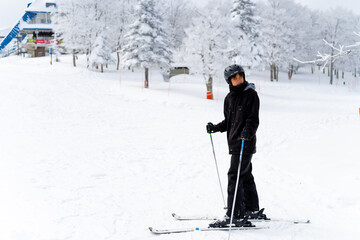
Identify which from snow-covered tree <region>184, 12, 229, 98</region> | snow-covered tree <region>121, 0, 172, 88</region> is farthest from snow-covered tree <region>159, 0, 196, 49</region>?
snow-covered tree <region>184, 12, 229, 98</region>

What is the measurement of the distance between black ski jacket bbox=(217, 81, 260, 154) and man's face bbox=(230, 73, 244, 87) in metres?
0.05

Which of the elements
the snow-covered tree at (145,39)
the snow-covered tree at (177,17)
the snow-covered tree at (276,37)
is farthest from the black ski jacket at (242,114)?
the snow-covered tree at (177,17)

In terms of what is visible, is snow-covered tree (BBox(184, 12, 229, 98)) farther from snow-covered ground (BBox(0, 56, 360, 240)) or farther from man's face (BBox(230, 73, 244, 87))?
man's face (BBox(230, 73, 244, 87))

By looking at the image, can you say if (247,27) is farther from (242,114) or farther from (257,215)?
(257,215)

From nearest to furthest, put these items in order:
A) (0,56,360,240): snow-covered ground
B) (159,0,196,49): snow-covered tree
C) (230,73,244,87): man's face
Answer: (230,73,244,87): man's face
(0,56,360,240): snow-covered ground
(159,0,196,49): snow-covered tree

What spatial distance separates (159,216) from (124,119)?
9.86 metres

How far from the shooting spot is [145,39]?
25281mm

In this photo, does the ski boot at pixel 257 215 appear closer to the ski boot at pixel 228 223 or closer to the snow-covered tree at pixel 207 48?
the ski boot at pixel 228 223

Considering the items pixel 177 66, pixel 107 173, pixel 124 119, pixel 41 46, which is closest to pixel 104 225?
pixel 107 173

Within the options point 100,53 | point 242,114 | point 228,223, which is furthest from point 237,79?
point 100,53

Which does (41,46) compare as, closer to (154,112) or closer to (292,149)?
(154,112)

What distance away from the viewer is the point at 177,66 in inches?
1575

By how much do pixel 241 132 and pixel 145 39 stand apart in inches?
894

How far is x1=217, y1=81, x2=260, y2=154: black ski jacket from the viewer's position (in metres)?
4.16
